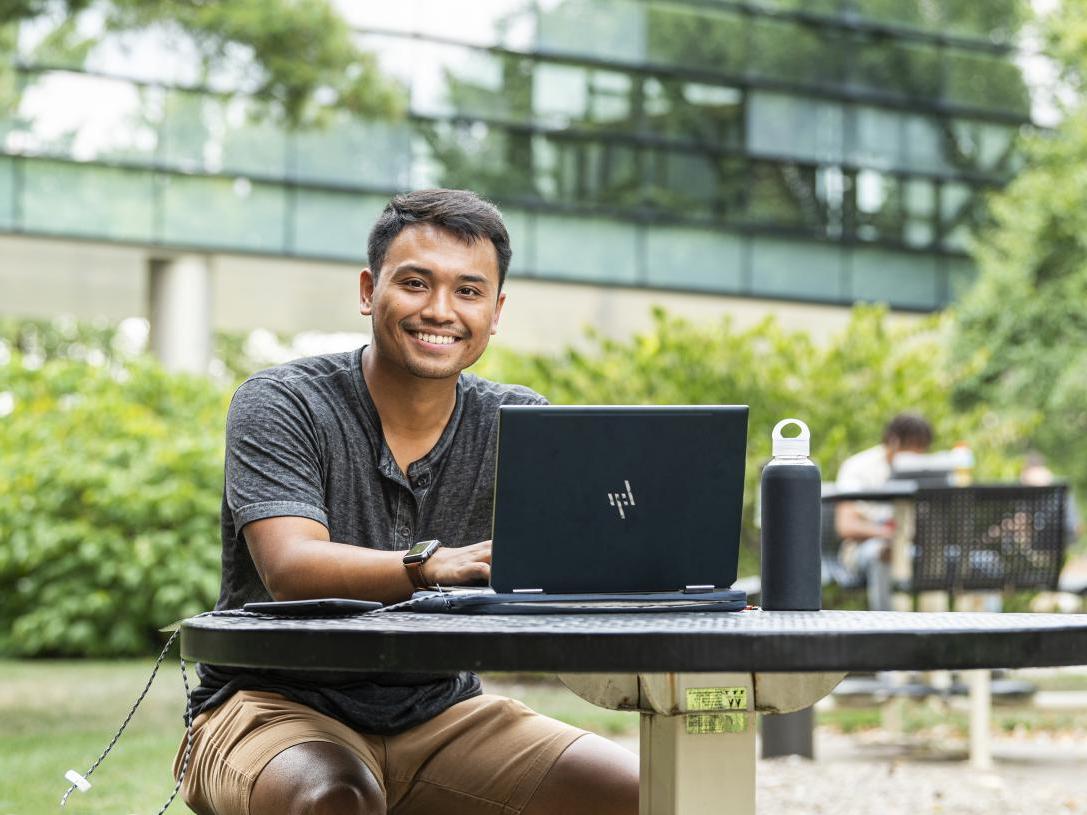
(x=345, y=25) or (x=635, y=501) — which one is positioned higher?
(x=345, y=25)

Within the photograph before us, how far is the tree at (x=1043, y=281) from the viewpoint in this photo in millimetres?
23391

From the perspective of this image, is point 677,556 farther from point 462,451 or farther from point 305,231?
point 305,231

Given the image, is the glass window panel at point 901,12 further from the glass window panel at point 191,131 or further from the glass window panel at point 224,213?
the glass window panel at point 191,131

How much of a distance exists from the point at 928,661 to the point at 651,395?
31.7ft

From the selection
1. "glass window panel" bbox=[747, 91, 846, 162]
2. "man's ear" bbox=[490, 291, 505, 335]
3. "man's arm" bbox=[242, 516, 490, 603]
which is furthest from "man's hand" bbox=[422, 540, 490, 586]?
"glass window panel" bbox=[747, 91, 846, 162]

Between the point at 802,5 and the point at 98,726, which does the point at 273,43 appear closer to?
the point at 98,726

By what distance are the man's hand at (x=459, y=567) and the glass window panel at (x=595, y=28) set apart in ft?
69.5

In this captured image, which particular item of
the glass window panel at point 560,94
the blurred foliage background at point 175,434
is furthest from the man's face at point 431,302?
the glass window panel at point 560,94

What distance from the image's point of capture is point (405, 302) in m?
2.87

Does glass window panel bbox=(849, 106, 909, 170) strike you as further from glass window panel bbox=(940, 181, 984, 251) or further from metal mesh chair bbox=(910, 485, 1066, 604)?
metal mesh chair bbox=(910, 485, 1066, 604)

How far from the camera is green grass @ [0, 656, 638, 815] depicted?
5.54 metres

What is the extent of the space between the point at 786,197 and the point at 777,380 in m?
13.6

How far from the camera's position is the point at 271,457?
2678 mm

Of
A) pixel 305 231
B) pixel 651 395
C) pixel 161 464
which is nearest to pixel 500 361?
pixel 651 395
